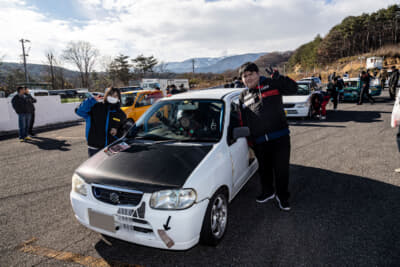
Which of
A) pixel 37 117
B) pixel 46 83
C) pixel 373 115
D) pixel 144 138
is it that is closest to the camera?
pixel 144 138

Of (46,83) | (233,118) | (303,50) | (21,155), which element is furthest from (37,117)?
(303,50)

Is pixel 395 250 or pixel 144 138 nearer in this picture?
pixel 395 250

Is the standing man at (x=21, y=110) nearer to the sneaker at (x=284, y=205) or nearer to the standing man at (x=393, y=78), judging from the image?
the sneaker at (x=284, y=205)

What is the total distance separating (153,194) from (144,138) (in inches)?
48.0

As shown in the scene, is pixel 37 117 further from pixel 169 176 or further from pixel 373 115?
pixel 373 115

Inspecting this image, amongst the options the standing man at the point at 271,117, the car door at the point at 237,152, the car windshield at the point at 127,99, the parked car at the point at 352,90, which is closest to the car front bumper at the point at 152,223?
the car door at the point at 237,152

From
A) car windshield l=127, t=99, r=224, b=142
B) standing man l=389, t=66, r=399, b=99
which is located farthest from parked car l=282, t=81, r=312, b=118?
car windshield l=127, t=99, r=224, b=142

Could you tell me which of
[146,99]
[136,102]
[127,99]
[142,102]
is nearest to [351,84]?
[146,99]

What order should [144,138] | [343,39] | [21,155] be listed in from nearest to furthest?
1. [144,138]
2. [21,155]
3. [343,39]

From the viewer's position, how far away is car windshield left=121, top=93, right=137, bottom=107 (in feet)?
31.1

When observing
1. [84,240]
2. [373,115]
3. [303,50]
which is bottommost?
[84,240]

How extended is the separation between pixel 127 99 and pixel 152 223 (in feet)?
26.8

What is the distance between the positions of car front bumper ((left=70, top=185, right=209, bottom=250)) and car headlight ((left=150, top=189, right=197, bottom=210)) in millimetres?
37

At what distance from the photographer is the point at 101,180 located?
7.83 feet
